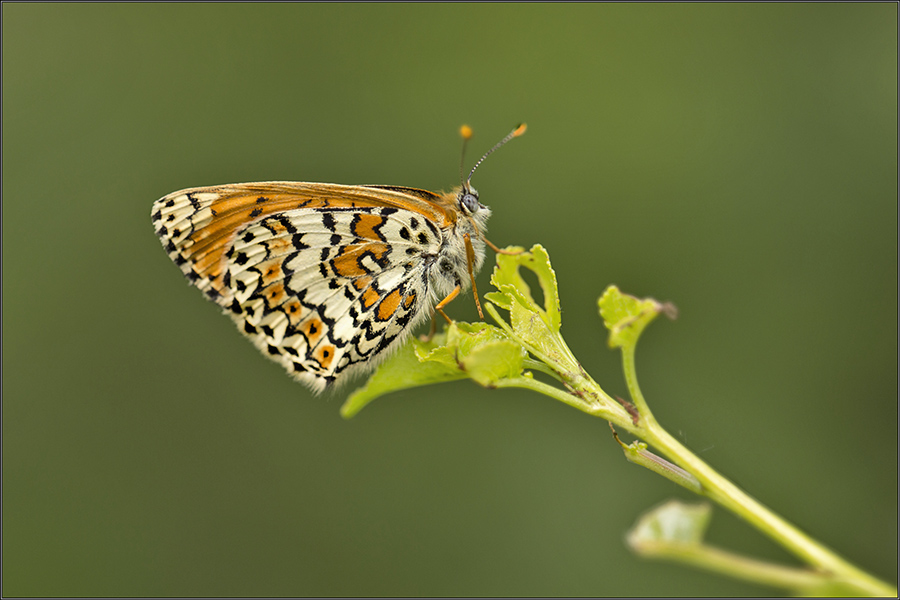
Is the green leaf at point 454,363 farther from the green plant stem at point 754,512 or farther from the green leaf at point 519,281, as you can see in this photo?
the green plant stem at point 754,512

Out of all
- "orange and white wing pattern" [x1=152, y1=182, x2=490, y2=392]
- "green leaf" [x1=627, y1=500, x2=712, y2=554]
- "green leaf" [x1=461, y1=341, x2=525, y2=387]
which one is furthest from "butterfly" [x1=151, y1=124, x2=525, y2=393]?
"green leaf" [x1=627, y1=500, x2=712, y2=554]

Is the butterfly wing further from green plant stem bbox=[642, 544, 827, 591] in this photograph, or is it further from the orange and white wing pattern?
green plant stem bbox=[642, 544, 827, 591]

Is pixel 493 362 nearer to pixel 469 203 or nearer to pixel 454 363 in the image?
pixel 454 363

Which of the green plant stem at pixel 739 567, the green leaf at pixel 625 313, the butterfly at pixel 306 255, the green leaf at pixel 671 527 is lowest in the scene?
the green plant stem at pixel 739 567

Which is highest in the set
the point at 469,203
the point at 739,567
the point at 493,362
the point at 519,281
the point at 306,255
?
the point at 469,203

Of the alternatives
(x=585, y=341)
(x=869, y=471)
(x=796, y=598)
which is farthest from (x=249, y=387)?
(x=796, y=598)

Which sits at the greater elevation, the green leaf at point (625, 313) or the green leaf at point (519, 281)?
the green leaf at point (519, 281)

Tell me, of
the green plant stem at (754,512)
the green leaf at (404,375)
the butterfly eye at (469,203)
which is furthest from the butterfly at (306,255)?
the green plant stem at (754,512)

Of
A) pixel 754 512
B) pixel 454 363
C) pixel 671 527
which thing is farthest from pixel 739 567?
pixel 454 363
